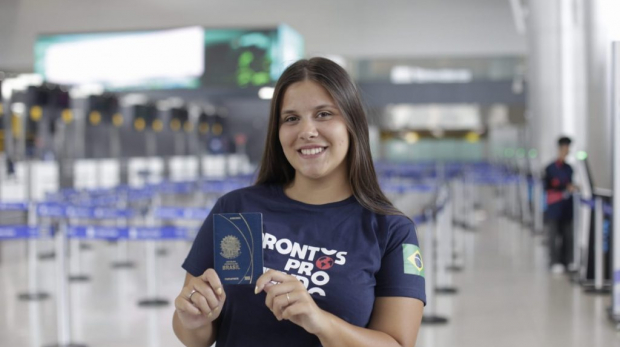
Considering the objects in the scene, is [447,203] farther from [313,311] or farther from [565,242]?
[313,311]

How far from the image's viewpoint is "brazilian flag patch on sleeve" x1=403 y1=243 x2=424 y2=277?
1.78 metres

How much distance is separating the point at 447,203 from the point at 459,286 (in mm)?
1396

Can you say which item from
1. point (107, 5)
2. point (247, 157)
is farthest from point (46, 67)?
point (247, 157)

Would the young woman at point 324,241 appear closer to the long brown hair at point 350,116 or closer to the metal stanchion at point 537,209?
the long brown hair at point 350,116

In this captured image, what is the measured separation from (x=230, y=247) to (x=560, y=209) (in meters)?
8.94

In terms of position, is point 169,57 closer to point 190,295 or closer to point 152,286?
point 152,286

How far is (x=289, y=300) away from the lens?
156cm

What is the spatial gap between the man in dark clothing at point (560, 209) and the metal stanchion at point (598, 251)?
1.17m

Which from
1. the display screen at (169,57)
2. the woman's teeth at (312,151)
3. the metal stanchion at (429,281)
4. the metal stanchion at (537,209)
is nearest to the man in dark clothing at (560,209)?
the metal stanchion at (429,281)

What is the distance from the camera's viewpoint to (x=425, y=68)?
31.0 metres

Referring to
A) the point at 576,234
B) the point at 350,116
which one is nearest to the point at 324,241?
the point at 350,116

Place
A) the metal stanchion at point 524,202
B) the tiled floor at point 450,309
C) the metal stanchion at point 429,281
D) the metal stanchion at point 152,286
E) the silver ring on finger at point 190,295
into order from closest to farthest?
the silver ring on finger at point 190,295, the tiled floor at point 450,309, the metal stanchion at point 429,281, the metal stanchion at point 152,286, the metal stanchion at point 524,202

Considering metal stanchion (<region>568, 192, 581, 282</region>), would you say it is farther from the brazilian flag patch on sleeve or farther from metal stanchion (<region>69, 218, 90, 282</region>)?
the brazilian flag patch on sleeve

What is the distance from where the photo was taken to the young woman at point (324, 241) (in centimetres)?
175
